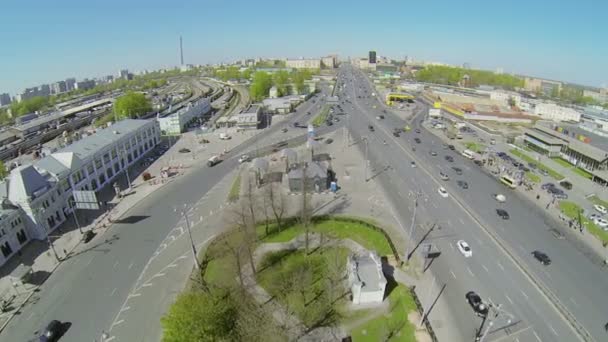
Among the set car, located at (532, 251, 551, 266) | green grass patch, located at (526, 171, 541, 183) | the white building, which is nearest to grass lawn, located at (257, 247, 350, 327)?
car, located at (532, 251, 551, 266)

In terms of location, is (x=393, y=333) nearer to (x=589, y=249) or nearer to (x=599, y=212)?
(x=589, y=249)

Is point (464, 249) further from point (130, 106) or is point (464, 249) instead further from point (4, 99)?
point (4, 99)

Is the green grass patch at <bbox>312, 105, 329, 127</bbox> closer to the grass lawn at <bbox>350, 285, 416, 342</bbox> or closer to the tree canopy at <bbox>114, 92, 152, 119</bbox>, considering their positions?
the tree canopy at <bbox>114, 92, 152, 119</bbox>

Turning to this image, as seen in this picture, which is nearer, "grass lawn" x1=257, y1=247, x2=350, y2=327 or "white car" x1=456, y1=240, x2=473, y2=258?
"grass lawn" x1=257, y1=247, x2=350, y2=327

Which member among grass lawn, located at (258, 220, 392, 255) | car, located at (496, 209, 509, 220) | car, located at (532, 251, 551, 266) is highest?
car, located at (496, 209, 509, 220)

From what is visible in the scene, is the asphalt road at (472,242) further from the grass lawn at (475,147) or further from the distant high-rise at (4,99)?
the distant high-rise at (4,99)

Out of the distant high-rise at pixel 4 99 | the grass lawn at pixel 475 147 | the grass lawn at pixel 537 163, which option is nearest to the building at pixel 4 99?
the distant high-rise at pixel 4 99

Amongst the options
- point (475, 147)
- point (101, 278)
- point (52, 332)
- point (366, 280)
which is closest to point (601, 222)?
point (475, 147)
